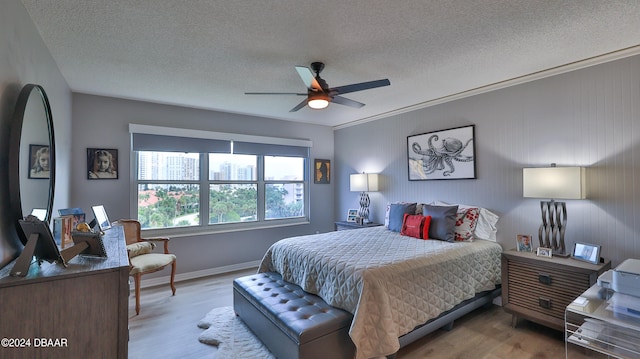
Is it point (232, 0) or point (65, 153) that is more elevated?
point (232, 0)

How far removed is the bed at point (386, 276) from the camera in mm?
1975

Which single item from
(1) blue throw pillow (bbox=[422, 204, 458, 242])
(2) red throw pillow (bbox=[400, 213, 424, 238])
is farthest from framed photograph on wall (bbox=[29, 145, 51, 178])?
(1) blue throw pillow (bbox=[422, 204, 458, 242])

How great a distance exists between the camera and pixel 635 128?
2.47m

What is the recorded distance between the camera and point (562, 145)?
9.37ft

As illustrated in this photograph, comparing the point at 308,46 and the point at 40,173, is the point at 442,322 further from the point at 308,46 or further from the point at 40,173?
the point at 40,173

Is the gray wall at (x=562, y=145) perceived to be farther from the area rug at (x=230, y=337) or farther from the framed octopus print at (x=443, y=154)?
the area rug at (x=230, y=337)

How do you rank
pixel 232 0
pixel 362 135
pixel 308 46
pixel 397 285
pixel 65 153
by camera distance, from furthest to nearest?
pixel 362 135 < pixel 65 153 < pixel 308 46 < pixel 397 285 < pixel 232 0

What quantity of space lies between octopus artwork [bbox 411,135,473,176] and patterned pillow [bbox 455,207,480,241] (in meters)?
0.65

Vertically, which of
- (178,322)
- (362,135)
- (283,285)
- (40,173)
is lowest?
(178,322)

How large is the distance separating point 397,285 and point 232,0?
2231mm

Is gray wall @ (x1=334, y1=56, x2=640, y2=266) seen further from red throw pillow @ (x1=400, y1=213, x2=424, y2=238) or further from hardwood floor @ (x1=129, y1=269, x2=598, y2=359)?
hardwood floor @ (x1=129, y1=269, x2=598, y2=359)

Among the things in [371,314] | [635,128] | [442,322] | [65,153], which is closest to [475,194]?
[635,128]

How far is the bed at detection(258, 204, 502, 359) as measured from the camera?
1.97m

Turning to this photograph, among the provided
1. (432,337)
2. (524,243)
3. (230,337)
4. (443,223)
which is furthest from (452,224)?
(230,337)
